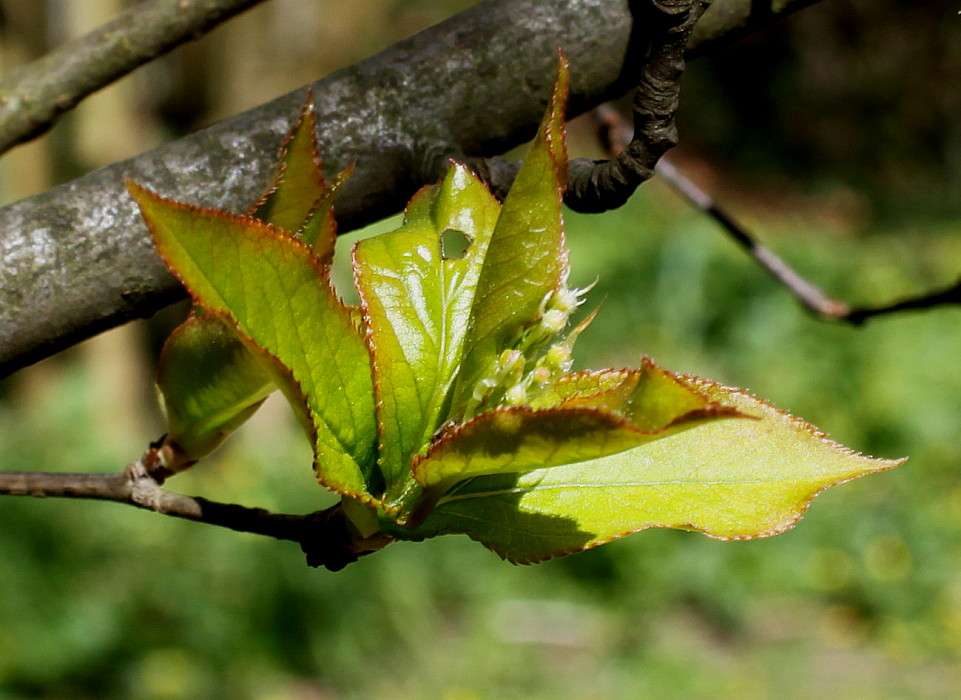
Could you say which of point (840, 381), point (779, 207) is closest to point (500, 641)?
point (840, 381)

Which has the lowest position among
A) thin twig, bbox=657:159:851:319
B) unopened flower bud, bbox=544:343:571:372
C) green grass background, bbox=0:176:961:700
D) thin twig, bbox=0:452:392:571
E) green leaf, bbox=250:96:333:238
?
green grass background, bbox=0:176:961:700

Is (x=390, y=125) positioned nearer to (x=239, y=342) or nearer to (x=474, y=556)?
(x=239, y=342)

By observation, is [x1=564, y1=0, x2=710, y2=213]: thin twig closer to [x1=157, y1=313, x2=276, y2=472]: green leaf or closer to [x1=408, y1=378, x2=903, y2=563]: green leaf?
[x1=408, y1=378, x2=903, y2=563]: green leaf

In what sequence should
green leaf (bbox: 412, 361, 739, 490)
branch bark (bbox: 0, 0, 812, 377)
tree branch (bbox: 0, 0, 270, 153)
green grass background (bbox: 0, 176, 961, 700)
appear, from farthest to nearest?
1. green grass background (bbox: 0, 176, 961, 700)
2. tree branch (bbox: 0, 0, 270, 153)
3. branch bark (bbox: 0, 0, 812, 377)
4. green leaf (bbox: 412, 361, 739, 490)

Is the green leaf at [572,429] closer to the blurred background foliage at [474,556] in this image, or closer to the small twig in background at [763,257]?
the small twig in background at [763,257]

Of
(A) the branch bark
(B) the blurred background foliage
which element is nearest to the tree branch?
(A) the branch bark

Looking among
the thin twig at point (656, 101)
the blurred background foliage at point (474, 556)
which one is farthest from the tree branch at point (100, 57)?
the blurred background foliage at point (474, 556)

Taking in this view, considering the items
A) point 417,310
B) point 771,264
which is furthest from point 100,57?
point 771,264

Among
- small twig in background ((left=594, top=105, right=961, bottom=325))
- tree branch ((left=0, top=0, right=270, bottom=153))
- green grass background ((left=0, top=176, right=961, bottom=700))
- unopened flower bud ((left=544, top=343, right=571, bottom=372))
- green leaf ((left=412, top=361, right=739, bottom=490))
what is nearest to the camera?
green leaf ((left=412, top=361, right=739, bottom=490))
